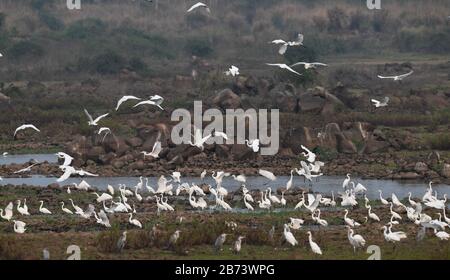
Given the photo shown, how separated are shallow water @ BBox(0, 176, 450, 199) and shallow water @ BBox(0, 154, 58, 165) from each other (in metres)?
3.24

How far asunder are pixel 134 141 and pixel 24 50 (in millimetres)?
27387

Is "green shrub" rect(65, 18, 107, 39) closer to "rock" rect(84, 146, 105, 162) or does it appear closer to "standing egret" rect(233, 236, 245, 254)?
"rock" rect(84, 146, 105, 162)

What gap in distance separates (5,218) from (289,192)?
273 inches

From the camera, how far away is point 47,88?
5416cm

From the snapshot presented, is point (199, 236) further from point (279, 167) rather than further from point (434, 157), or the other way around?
point (434, 157)

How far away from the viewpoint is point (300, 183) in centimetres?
3262

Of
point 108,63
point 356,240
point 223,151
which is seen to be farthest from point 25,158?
point 108,63

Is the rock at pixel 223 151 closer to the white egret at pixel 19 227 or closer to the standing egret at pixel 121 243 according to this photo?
the white egret at pixel 19 227

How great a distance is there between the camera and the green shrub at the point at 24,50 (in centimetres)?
6288

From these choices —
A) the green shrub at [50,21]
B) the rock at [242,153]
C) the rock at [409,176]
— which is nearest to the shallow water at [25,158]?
the rock at [242,153]

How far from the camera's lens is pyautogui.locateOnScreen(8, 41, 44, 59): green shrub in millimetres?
62875

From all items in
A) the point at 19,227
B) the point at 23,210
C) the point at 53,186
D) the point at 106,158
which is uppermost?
the point at 19,227

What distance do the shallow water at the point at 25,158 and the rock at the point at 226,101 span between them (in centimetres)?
781

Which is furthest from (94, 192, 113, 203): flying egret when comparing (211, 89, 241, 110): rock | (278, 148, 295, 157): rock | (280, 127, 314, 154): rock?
(211, 89, 241, 110): rock
